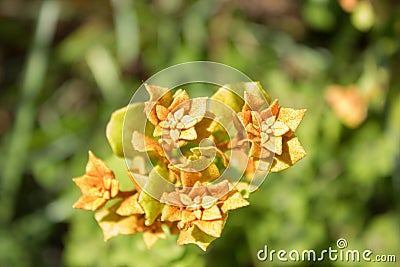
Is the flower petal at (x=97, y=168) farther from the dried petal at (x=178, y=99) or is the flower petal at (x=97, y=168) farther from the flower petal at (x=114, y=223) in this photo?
the dried petal at (x=178, y=99)

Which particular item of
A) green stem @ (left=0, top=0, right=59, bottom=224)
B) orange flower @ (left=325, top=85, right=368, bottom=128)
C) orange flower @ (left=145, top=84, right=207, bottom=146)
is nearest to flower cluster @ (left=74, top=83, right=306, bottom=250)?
orange flower @ (left=145, top=84, right=207, bottom=146)

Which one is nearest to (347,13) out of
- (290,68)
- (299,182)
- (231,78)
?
(290,68)

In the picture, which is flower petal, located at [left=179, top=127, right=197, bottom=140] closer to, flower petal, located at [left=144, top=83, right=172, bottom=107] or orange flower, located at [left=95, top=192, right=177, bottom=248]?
flower petal, located at [left=144, top=83, right=172, bottom=107]

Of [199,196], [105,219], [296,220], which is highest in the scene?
[199,196]

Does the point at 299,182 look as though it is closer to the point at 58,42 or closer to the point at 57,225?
the point at 57,225

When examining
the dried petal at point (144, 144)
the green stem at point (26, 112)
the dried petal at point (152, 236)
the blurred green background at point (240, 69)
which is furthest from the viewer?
the green stem at point (26, 112)

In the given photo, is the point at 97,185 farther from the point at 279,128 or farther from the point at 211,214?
the point at 279,128

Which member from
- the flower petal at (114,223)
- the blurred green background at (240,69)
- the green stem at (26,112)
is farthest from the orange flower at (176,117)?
the green stem at (26,112)
